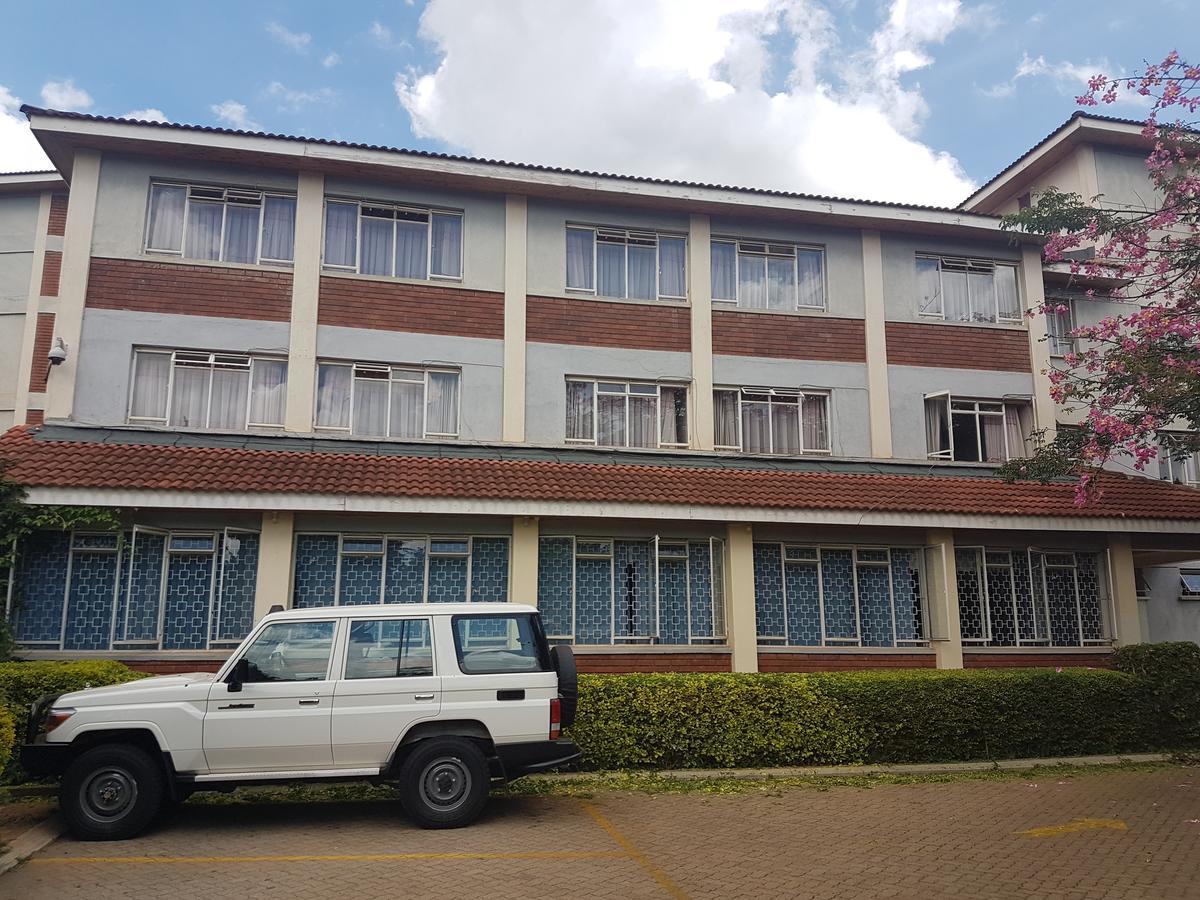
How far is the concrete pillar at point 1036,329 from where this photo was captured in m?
17.7

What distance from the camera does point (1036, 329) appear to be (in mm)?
18297

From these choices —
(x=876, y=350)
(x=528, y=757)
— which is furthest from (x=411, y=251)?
(x=528, y=757)

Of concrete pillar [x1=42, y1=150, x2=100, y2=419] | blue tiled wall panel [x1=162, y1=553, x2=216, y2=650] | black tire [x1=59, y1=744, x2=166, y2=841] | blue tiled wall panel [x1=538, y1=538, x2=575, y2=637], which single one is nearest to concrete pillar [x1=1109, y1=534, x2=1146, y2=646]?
blue tiled wall panel [x1=538, y1=538, x2=575, y2=637]

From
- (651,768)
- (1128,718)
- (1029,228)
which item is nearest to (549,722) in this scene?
(651,768)

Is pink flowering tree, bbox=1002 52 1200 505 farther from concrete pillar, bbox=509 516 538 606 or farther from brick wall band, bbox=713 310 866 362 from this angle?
concrete pillar, bbox=509 516 538 606

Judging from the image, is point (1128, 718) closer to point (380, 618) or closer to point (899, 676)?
point (899, 676)

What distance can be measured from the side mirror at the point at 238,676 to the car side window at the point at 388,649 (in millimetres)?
848

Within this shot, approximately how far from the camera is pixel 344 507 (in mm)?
13156

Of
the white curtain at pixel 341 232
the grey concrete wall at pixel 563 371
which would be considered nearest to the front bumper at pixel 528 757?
the grey concrete wall at pixel 563 371

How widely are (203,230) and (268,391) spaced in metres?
2.73

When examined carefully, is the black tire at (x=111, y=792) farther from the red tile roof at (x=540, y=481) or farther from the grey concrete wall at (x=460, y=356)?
the grey concrete wall at (x=460, y=356)

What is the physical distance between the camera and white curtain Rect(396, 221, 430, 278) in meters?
15.9

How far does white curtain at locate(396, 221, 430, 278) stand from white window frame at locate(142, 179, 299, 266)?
5.35 feet

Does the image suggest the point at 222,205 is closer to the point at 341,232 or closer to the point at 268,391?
the point at 341,232
